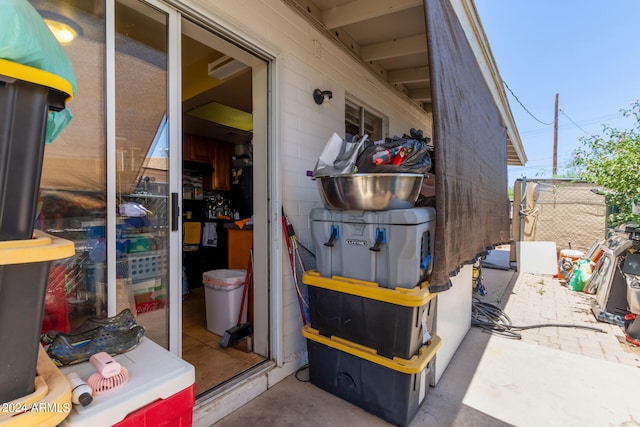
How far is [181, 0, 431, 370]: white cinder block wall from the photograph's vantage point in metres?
1.96

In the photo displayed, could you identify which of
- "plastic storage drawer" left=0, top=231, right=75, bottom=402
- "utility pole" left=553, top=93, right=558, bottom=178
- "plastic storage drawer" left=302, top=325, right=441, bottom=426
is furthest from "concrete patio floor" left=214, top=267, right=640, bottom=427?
"utility pole" left=553, top=93, right=558, bottom=178

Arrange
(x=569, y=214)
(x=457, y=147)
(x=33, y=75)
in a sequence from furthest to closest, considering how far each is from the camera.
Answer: (x=569, y=214) → (x=457, y=147) → (x=33, y=75)

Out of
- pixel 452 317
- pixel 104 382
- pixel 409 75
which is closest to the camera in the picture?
pixel 104 382

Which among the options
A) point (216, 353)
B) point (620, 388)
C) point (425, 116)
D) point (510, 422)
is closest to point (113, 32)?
point (216, 353)

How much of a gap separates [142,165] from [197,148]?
3149 mm

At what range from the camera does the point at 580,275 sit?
4.89m

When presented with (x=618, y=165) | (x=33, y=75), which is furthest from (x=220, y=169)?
(x=618, y=165)

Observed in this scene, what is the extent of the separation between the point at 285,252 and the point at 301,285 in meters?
0.35

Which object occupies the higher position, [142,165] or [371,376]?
[142,165]

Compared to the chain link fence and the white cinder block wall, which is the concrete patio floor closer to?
the white cinder block wall

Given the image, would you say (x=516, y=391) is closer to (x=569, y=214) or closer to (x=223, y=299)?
(x=223, y=299)

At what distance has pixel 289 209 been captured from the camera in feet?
7.59

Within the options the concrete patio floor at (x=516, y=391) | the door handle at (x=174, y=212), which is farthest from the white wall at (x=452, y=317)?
the door handle at (x=174, y=212)

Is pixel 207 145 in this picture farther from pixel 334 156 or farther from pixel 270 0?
pixel 334 156
